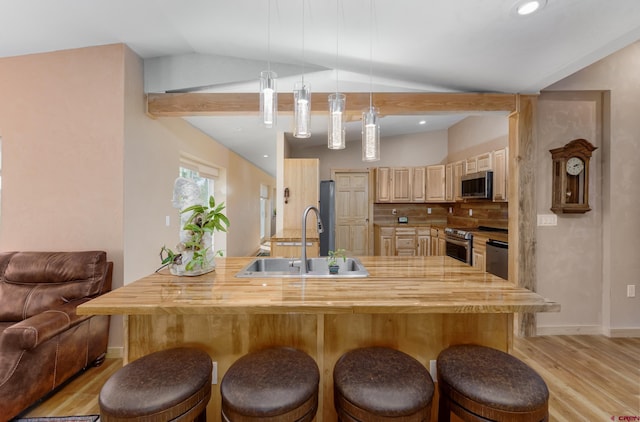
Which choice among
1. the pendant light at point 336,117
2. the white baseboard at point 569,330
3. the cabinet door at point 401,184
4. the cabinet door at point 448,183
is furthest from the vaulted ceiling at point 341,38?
the cabinet door at point 401,184

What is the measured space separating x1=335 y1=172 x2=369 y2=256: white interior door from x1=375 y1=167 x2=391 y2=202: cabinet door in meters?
0.31

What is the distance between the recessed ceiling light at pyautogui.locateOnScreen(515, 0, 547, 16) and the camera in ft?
5.68

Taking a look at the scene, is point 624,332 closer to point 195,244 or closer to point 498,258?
point 498,258

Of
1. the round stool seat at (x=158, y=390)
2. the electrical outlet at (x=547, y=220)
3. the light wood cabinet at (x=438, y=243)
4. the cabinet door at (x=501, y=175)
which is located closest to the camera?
the round stool seat at (x=158, y=390)

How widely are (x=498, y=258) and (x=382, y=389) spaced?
2.90m

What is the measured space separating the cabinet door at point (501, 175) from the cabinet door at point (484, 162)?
10 centimetres

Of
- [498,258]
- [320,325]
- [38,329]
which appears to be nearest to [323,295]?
[320,325]

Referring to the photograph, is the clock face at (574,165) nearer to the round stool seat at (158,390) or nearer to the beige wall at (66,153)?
A: the round stool seat at (158,390)

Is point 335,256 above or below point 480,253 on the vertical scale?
above

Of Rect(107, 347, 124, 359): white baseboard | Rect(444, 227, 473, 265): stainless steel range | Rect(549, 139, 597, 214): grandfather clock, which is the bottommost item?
Rect(107, 347, 124, 359): white baseboard

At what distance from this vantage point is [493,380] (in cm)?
116

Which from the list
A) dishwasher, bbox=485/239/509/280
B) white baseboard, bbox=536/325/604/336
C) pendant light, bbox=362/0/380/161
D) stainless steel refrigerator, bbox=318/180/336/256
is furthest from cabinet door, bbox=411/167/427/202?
pendant light, bbox=362/0/380/161

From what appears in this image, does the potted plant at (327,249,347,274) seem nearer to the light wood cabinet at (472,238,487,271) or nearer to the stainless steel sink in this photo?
the stainless steel sink

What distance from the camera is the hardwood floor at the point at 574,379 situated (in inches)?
75.0
